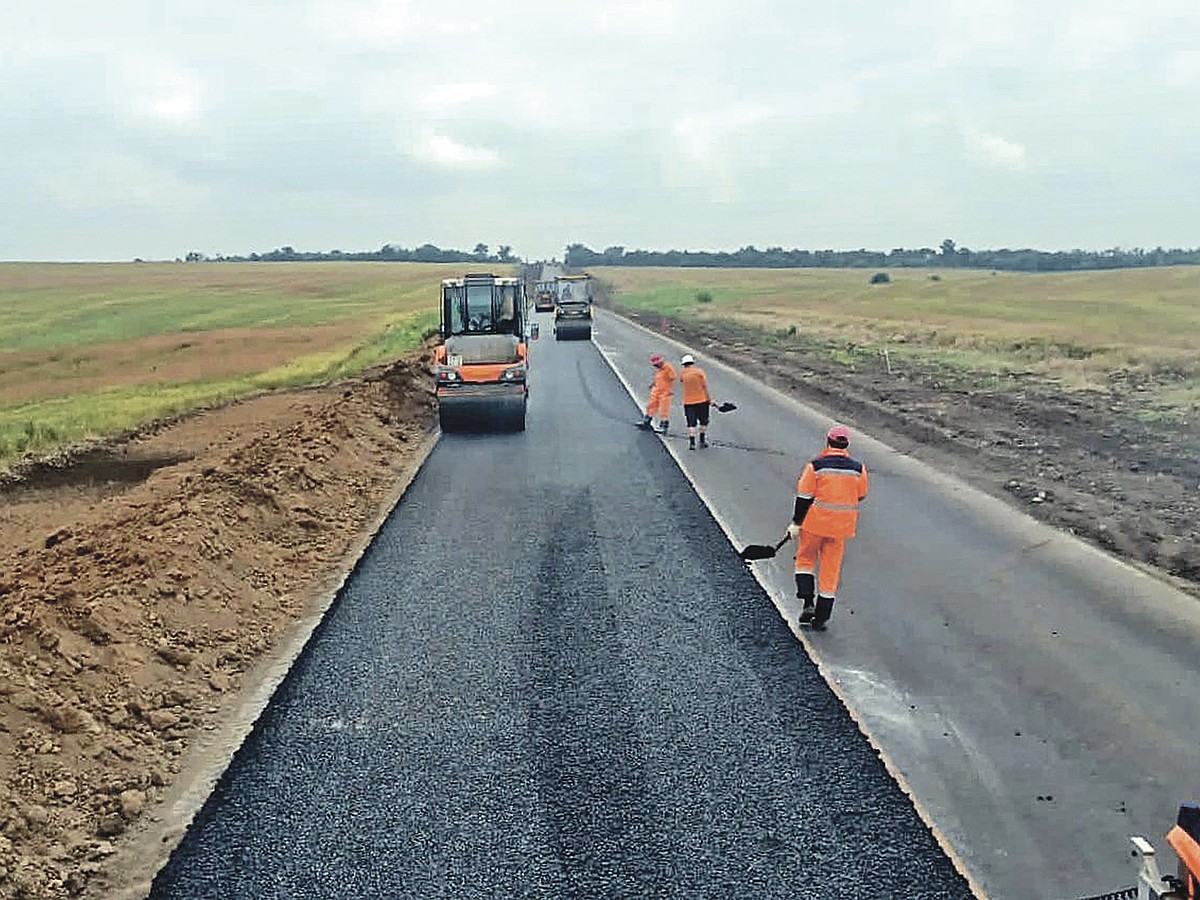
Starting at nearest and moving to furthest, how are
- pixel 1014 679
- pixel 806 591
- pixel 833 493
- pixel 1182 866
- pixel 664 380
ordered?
pixel 1182 866, pixel 1014 679, pixel 833 493, pixel 806 591, pixel 664 380

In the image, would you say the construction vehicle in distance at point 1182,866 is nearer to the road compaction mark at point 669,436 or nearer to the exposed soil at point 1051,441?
the exposed soil at point 1051,441

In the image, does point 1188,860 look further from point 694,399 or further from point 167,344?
point 167,344

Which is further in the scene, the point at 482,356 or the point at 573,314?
the point at 573,314

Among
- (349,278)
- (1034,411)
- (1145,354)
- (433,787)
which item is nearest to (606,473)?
(433,787)

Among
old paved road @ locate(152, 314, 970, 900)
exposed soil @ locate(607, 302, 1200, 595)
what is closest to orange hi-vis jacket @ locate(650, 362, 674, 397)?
exposed soil @ locate(607, 302, 1200, 595)

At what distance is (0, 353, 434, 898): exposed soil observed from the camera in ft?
20.5

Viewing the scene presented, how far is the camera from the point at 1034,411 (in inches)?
850

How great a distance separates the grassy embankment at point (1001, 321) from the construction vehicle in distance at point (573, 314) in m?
8.17

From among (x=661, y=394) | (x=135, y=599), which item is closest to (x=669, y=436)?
(x=661, y=394)

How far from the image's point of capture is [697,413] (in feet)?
57.3

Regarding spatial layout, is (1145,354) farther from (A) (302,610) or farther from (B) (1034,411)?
(A) (302,610)

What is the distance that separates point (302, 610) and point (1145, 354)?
27.1 metres

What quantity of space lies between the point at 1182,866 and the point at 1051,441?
15.5 meters

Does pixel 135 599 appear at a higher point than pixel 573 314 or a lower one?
lower
